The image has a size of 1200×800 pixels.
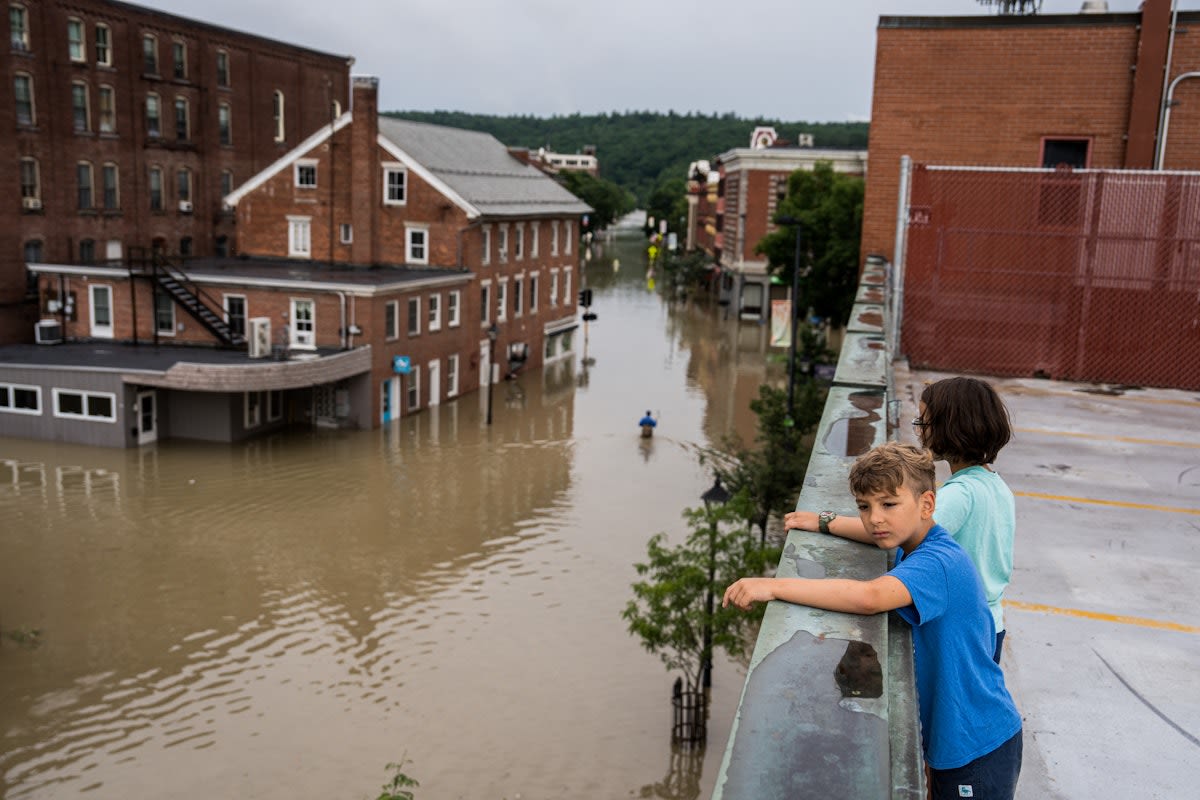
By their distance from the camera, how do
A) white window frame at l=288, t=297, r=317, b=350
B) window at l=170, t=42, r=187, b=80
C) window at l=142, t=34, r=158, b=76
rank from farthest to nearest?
window at l=170, t=42, r=187, b=80, window at l=142, t=34, r=158, b=76, white window frame at l=288, t=297, r=317, b=350

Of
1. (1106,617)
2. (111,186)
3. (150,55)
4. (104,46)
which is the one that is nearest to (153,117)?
(150,55)

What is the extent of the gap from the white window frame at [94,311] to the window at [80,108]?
9.23m

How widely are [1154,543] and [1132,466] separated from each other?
229 cm

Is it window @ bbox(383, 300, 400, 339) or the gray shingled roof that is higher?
the gray shingled roof

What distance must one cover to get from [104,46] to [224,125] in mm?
8270

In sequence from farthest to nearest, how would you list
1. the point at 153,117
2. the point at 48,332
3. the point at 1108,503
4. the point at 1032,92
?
the point at 153,117
the point at 48,332
the point at 1032,92
the point at 1108,503

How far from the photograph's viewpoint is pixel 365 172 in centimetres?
4062

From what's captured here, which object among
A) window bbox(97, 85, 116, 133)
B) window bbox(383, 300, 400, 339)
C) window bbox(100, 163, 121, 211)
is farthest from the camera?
window bbox(100, 163, 121, 211)

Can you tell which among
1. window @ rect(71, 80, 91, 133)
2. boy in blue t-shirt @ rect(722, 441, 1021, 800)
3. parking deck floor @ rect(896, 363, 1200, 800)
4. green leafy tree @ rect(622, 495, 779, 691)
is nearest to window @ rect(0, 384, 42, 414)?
window @ rect(71, 80, 91, 133)

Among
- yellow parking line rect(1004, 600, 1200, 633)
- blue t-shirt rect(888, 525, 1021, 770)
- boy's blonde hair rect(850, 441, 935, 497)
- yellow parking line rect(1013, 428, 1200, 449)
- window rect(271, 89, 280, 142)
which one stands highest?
window rect(271, 89, 280, 142)

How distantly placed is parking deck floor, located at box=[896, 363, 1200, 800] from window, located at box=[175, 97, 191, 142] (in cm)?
4435

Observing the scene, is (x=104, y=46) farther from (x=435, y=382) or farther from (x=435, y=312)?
(x=435, y=382)

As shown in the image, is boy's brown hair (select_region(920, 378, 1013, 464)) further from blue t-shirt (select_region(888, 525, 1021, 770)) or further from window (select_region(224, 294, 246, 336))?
window (select_region(224, 294, 246, 336))

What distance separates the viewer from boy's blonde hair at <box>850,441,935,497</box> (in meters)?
3.56
